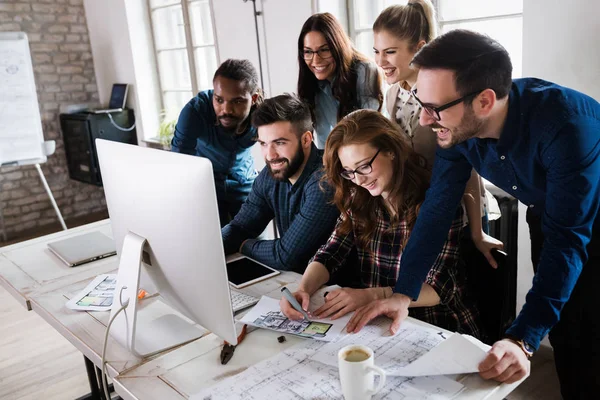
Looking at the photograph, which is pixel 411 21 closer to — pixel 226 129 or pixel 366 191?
pixel 366 191

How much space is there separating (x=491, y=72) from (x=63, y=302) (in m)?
1.34

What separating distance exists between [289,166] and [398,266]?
57 cm

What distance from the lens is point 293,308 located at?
1394 mm

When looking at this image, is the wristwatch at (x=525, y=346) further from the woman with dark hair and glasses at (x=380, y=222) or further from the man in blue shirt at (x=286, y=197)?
the man in blue shirt at (x=286, y=197)

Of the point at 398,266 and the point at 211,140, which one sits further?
the point at 211,140

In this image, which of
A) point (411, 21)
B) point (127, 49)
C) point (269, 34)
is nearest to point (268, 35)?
point (269, 34)

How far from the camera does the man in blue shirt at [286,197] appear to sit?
1822mm

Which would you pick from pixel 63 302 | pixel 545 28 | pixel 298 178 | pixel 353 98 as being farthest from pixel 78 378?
pixel 545 28

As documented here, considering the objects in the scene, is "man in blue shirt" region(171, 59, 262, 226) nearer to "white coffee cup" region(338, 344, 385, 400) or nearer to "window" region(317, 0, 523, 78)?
"window" region(317, 0, 523, 78)

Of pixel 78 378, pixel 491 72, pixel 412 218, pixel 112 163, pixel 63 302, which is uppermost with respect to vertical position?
pixel 491 72

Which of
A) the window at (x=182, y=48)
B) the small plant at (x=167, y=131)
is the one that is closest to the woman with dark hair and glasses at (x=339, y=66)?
the window at (x=182, y=48)

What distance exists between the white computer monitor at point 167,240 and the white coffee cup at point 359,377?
10.3 inches

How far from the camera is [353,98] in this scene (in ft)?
7.52

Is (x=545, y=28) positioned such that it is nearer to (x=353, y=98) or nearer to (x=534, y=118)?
(x=353, y=98)
